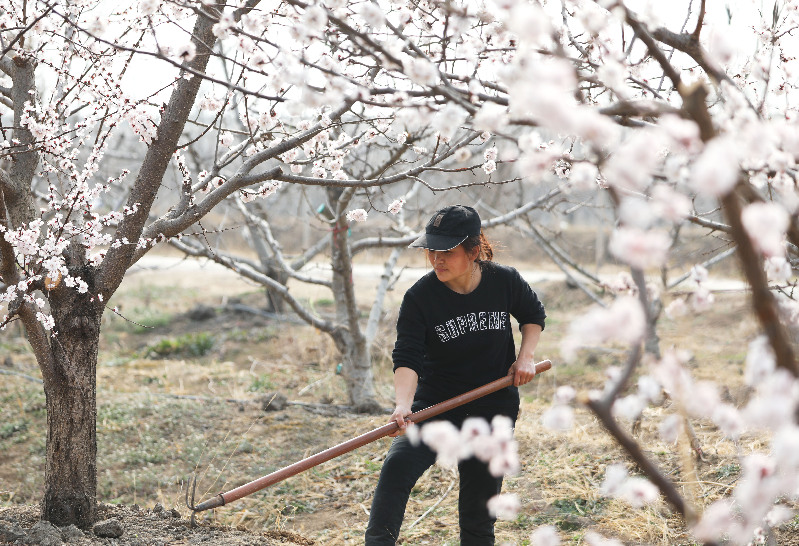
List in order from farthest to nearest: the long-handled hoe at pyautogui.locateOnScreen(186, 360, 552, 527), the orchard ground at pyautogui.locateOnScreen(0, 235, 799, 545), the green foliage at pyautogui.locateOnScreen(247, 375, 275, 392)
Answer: the green foliage at pyautogui.locateOnScreen(247, 375, 275, 392)
the orchard ground at pyautogui.locateOnScreen(0, 235, 799, 545)
the long-handled hoe at pyautogui.locateOnScreen(186, 360, 552, 527)

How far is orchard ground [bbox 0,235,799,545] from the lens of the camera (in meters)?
4.12

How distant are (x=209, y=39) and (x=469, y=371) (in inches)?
83.8

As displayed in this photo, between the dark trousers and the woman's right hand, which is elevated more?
the woman's right hand

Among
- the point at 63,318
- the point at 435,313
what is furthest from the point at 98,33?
the point at 435,313

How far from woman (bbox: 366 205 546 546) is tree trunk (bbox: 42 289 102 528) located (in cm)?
155

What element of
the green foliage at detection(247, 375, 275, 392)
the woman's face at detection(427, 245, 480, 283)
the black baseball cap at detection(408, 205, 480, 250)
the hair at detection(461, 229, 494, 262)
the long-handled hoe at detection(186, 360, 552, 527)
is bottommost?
the long-handled hoe at detection(186, 360, 552, 527)

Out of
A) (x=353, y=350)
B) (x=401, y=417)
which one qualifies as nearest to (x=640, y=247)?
(x=401, y=417)

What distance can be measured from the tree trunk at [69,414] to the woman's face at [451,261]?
1.71m

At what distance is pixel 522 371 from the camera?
330 centimetres

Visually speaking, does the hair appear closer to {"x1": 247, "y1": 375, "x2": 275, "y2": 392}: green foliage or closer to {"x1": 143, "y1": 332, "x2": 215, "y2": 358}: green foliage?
{"x1": 247, "y1": 375, "x2": 275, "y2": 392}: green foliage

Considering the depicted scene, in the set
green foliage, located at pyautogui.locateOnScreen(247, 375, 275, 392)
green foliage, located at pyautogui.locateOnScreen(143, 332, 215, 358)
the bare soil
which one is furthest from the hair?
green foliage, located at pyautogui.locateOnScreen(143, 332, 215, 358)

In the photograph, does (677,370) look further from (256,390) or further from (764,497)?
(256,390)

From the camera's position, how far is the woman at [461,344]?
3189 millimetres

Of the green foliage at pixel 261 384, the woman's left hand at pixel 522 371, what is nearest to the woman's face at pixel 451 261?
the woman's left hand at pixel 522 371
